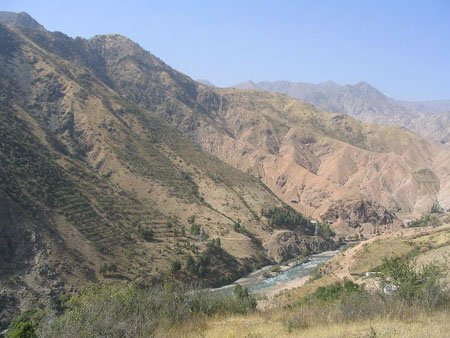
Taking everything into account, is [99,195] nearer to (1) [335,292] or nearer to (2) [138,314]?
(1) [335,292]

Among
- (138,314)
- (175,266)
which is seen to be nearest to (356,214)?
(175,266)

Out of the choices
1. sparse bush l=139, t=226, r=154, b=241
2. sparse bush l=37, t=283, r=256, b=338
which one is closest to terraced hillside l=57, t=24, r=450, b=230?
sparse bush l=139, t=226, r=154, b=241

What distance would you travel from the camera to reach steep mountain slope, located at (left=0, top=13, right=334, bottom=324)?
56.4 metres

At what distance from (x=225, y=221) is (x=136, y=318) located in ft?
237

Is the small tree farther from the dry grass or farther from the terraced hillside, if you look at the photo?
the terraced hillside

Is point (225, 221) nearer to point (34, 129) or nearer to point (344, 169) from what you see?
point (34, 129)

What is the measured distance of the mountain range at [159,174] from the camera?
196 ft

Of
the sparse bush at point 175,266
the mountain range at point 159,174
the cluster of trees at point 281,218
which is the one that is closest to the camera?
the mountain range at point 159,174

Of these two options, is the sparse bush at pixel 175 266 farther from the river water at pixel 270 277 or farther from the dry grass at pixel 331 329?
the dry grass at pixel 331 329

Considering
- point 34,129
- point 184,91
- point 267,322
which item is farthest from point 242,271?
point 184,91

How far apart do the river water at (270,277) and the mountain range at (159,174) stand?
8.45 ft

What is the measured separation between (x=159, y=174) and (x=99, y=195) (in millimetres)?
19162

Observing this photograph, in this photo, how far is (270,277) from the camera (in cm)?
7138

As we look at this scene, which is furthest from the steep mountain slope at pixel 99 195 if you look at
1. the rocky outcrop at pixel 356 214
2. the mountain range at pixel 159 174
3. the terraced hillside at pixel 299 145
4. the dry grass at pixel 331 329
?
the dry grass at pixel 331 329
